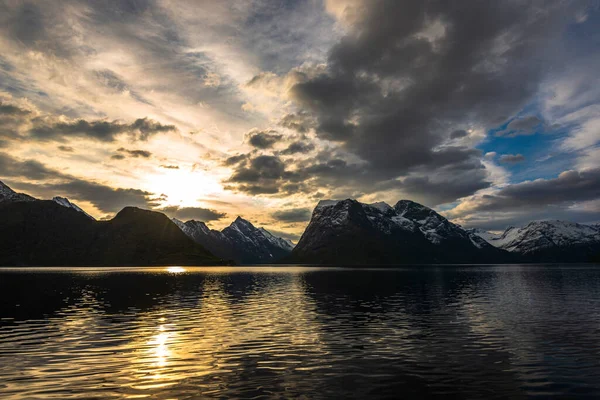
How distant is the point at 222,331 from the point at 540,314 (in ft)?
157

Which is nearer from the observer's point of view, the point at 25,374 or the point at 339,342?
the point at 25,374

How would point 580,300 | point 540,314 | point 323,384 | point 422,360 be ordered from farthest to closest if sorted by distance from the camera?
point 580,300 → point 540,314 → point 422,360 → point 323,384

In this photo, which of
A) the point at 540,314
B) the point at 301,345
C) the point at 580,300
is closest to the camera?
the point at 301,345

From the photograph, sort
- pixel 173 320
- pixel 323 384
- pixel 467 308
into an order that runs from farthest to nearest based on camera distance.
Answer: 1. pixel 467 308
2. pixel 173 320
3. pixel 323 384

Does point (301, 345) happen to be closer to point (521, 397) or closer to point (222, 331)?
point (222, 331)

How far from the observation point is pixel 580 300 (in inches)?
3120

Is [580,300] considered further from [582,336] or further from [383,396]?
[383,396]

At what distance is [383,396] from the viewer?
23.5m

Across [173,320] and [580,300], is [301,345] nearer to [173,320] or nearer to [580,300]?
[173,320]

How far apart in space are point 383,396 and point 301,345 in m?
15.8

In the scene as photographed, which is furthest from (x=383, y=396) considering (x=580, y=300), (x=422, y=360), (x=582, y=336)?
(x=580, y=300)

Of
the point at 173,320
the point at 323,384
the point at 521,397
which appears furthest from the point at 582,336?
the point at 173,320

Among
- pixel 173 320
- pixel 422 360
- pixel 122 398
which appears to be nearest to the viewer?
pixel 122 398

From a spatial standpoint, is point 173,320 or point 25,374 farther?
point 173,320
